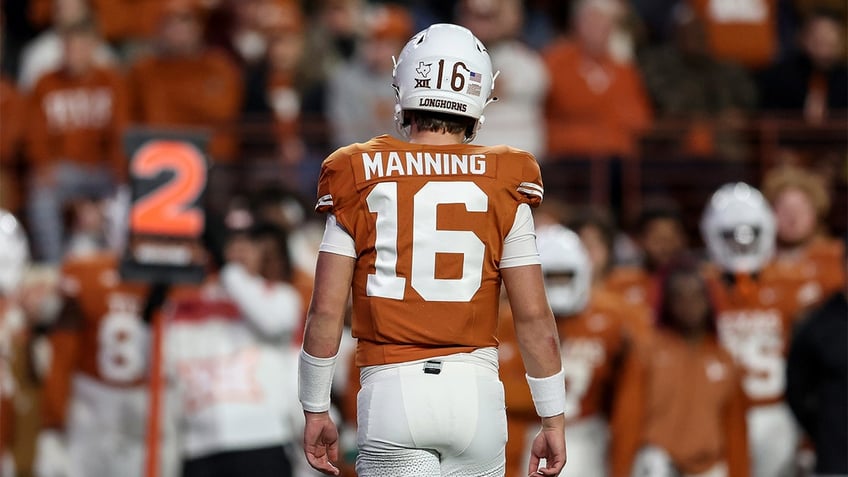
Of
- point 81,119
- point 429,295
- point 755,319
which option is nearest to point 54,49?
point 81,119

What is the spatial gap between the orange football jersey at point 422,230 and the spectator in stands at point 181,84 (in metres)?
7.42

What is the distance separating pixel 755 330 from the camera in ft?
35.1

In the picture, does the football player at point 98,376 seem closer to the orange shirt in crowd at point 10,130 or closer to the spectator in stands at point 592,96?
the orange shirt in crowd at point 10,130

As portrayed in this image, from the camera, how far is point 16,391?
1145 cm

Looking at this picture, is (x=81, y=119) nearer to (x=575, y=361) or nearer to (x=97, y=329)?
(x=97, y=329)

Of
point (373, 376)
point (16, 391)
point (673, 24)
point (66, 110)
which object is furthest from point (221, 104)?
point (373, 376)

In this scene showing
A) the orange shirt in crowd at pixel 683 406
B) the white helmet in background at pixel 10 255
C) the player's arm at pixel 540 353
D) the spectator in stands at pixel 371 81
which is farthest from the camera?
the spectator in stands at pixel 371 81

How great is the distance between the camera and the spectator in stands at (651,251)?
36.3ft

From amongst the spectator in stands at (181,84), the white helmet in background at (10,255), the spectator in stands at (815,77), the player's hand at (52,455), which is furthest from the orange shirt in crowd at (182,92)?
the spectator in stands at (815,77)

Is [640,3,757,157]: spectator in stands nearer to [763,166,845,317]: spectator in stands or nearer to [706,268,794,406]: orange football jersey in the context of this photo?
[763,166,845,317]: spectator in stands

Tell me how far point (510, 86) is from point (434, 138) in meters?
7.22

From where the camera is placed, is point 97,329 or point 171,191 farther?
point 97,329

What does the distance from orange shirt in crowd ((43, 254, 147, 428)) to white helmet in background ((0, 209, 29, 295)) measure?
402 mm

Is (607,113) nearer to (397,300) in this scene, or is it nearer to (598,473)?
(598,473)
